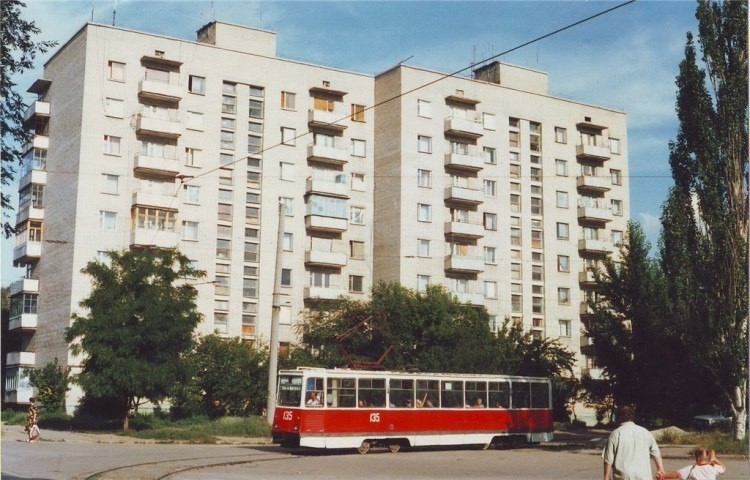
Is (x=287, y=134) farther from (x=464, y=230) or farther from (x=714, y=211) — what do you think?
(x=714, y=211)

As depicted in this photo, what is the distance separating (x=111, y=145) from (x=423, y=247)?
21216 mm

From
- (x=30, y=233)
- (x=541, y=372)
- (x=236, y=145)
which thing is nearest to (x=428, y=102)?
(x=236, y=145)

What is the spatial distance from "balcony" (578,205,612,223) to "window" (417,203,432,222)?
13402 mm

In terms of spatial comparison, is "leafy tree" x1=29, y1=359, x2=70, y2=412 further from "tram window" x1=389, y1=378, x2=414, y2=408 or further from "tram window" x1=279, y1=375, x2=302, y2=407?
"tram window" x1=389, y1=378, x2=414, y2=408

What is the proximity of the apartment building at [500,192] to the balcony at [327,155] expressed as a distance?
10.2 feet

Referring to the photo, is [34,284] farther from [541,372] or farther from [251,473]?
[251,473]

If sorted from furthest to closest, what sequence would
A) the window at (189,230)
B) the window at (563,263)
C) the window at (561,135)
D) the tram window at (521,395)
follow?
1. the window at (561,135)
2. the window at (563,263)
3. the window at (189,230)
4. the tram window at (521,395)

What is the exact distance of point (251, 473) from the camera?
19500 millimetres

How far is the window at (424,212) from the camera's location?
62.6 metres

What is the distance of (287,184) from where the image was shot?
60125 mm

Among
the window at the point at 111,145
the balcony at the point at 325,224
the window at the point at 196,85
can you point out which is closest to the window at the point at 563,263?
the balcony at the point at 325,224

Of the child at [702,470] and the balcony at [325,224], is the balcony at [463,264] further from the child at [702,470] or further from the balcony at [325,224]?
the child at [702,470]

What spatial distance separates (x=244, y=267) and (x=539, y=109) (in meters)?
26.0

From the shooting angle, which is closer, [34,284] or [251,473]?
[251,473]
